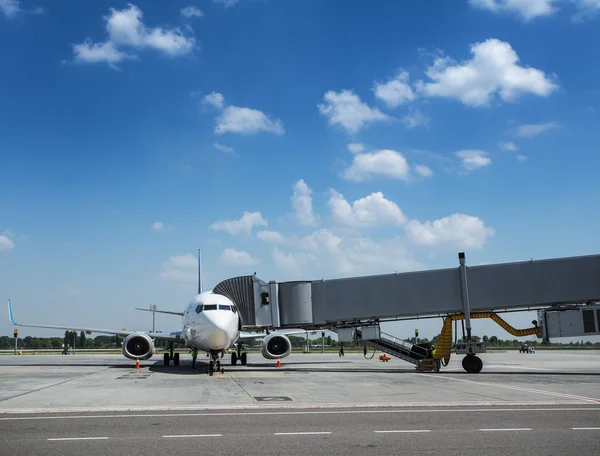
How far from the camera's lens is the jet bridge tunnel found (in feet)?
86.7

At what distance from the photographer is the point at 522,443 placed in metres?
8.13

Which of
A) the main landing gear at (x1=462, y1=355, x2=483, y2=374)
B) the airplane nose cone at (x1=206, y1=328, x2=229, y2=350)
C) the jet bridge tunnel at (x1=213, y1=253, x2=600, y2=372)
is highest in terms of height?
the jet bridge tunnel at (x1=213, y1=253, x2=600, y2=372)

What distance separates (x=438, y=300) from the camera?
1097 inches

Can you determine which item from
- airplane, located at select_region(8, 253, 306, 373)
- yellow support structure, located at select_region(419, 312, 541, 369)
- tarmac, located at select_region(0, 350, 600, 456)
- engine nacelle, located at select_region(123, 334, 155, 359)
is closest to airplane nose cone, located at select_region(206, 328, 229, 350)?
airplane, located at select_region(8, 253, 306, 373)

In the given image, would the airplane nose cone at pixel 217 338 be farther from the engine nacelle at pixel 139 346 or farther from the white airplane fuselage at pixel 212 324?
the engine nacelle at pixel 139 346

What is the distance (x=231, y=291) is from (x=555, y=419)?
23385mm

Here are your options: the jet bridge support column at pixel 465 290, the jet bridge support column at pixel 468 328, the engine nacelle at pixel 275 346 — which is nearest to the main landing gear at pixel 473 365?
the jet bridge support column at pixel 468 328

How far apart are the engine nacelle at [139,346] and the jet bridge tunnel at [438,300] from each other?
615cm

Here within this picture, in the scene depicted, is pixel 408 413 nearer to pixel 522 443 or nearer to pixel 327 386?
pixel 522 443

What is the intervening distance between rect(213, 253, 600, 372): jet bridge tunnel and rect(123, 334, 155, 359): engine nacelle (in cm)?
615

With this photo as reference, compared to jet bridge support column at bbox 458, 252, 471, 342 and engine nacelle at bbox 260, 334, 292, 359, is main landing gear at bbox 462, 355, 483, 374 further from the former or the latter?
engine nacelle at bbox 260, 334, 292, 359

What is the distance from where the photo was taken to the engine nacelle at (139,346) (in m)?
32.0

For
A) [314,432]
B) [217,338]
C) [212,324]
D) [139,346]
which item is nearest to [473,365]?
[217,338]

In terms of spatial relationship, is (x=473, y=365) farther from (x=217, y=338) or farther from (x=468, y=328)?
(x=217, y=338)
